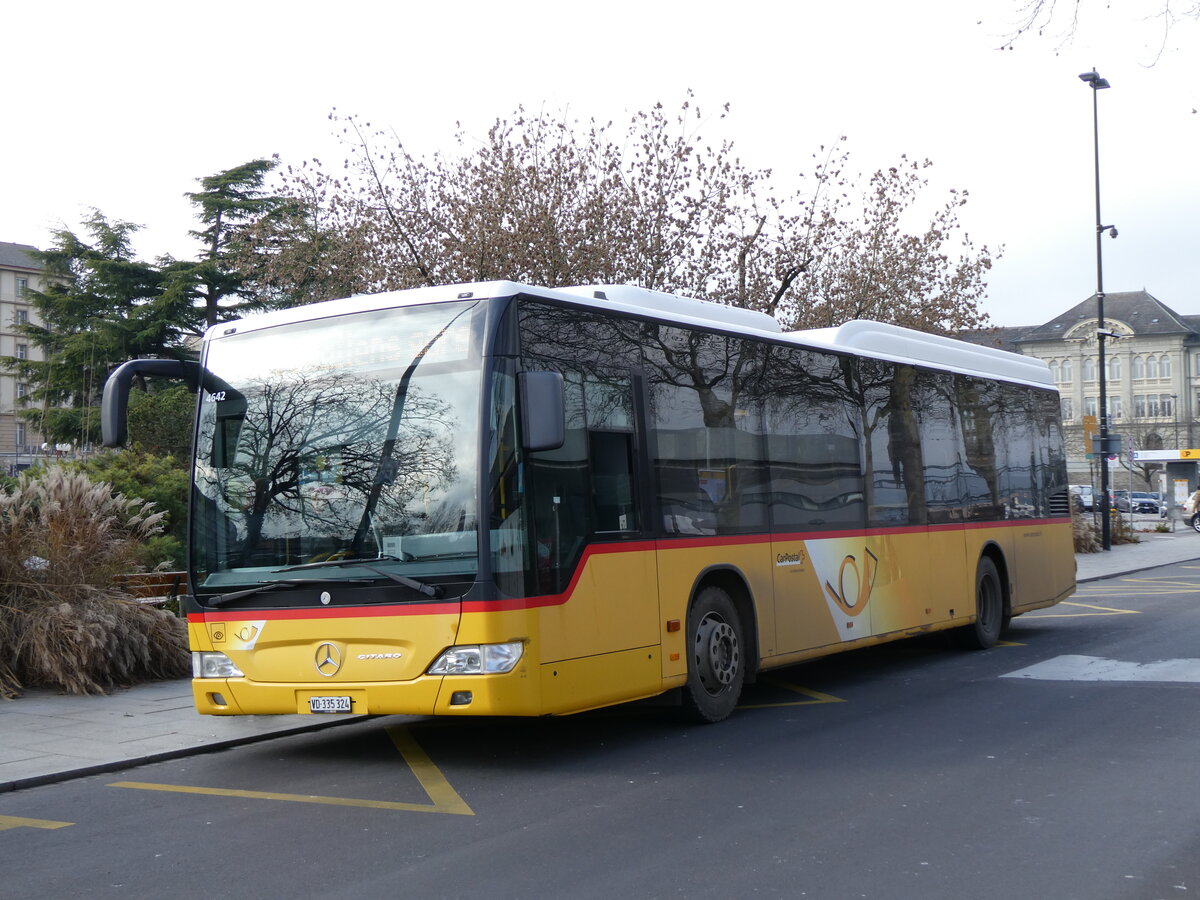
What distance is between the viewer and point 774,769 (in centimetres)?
813

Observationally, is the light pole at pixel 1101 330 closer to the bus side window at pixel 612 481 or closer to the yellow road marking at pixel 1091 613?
the yellow road marking at pixel 1091 613

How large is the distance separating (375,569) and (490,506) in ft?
2.91

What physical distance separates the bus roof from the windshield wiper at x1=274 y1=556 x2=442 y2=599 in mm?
1723

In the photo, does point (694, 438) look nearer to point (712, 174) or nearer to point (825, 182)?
point (712, 174)

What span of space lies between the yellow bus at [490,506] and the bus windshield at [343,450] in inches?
0.6

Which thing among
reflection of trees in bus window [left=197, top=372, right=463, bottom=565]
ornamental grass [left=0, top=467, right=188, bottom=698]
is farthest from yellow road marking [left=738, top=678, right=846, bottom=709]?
ornamental grass [left=0, top=467, right=188, bottom=698]

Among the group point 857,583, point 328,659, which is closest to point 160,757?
point 328,659

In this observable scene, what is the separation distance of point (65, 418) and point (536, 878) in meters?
46.8

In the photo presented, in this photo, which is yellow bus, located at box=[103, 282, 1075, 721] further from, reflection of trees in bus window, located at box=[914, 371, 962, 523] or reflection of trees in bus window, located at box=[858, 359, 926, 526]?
reflection of trees in bus window, located at box=[914, 371, 962, 523]

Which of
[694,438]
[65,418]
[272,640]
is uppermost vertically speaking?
[65,418]

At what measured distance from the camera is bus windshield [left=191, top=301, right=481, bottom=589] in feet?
26.7

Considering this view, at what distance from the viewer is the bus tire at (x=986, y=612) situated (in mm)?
14719

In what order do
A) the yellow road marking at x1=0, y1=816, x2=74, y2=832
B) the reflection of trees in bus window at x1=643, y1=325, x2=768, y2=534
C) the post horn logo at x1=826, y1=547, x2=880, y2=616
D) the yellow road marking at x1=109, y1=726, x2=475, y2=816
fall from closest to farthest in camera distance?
the yellow road marking at x1=0, y1=816, x2=74, y2=832
the yellow road marking at x1=109, y1=726, x2=475, y2=816
the reflection of trees in bus window at x1=643, y1=325, x2=768, y2=534
the post horn logo at x1=826, y1=547, x2=880, y2=616

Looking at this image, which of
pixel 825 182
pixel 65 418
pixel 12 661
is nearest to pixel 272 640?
pixel 12 661
